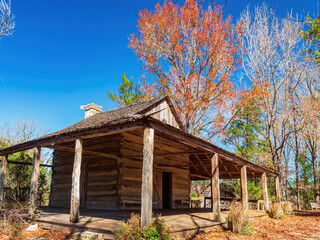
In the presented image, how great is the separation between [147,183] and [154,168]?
22.3 ft

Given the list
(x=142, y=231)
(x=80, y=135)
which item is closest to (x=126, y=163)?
(x=80, y=135)

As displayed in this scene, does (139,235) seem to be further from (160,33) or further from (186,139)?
(160,33)

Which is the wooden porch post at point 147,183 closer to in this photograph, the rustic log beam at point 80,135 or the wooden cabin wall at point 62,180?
the rustic log beam at point 80,135

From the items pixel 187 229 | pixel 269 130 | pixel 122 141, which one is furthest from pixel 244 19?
pixel 187 229

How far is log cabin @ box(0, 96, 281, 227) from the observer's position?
7625 millimetres

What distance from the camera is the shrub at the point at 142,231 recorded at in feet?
19.7

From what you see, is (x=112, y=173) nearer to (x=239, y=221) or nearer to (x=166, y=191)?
(x=166, y=191)

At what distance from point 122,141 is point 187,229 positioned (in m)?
5.56

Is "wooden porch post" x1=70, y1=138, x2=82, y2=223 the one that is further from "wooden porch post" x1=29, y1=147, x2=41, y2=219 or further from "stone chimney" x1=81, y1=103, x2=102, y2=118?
"stone chimney" x1=81, y1=103, x2=102, y2=118

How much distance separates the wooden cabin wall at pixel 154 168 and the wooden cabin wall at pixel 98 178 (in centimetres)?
38

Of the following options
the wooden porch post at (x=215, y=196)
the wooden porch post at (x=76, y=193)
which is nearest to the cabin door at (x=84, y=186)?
Answer: the wooden porch post at (x=76, y=193)

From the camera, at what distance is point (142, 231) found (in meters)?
6.15

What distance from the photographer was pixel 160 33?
21.6m

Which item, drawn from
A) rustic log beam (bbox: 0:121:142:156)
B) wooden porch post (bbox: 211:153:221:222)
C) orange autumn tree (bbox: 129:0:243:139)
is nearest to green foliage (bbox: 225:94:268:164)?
orange autumn tree (bbox: 129:0:243:139)
